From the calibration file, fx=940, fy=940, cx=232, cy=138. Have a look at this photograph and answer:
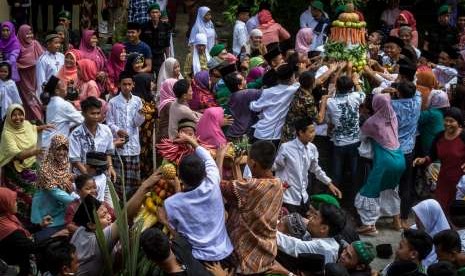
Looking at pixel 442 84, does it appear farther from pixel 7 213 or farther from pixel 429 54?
pixel 7 213

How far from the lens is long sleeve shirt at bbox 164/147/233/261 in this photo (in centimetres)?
677

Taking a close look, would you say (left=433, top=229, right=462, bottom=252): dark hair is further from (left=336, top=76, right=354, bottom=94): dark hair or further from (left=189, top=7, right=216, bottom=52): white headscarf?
(left=189, top=7, right=216, bottom=52): white headscarf

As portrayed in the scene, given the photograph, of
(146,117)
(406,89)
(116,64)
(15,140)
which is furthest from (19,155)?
(406,89)

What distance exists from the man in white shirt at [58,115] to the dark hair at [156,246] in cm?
368

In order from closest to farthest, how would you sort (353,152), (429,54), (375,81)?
1. (353,152)
2. (375,81)
3. (429,54)

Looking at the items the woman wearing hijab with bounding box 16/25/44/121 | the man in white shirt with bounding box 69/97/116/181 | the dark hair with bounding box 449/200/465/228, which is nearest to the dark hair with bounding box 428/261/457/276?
the dark hair with bounding box 449/200/465/228

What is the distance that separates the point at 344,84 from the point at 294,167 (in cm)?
122

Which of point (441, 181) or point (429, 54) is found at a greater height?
point (429, 54)

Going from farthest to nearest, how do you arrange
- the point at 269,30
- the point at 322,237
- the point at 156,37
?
1. the point at 269,30
2. the point at 156,37
3. the point at 322,237

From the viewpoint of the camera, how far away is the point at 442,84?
1179cm

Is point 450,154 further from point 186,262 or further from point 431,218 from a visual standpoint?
point 186,262

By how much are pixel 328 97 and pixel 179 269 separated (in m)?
4.17

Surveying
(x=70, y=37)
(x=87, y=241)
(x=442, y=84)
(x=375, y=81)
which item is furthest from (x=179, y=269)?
(x=70, y=37)

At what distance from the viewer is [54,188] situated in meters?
8.02
